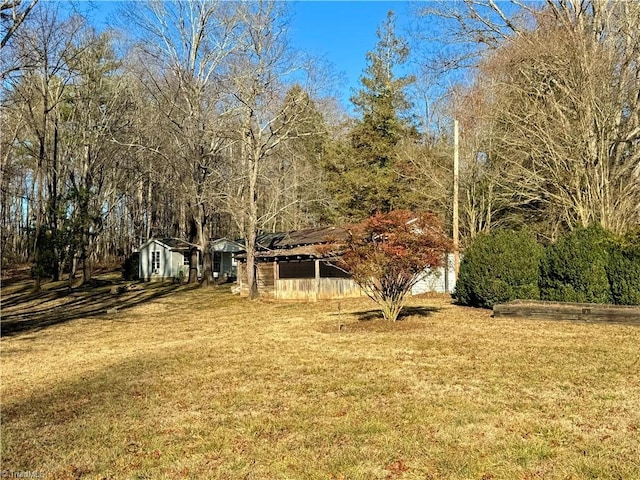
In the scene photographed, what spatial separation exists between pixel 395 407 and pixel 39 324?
1475 centimetres

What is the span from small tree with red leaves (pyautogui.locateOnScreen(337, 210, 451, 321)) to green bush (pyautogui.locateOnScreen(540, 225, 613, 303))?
12.7 ft

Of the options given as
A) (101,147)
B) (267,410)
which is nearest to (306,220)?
(101,147)

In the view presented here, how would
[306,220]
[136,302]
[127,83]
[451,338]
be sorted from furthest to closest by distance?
[306,220] < [127,83] < [136,302] < [451,338]

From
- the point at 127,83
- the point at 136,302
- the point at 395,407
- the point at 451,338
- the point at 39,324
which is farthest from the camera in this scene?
the point at 127,83

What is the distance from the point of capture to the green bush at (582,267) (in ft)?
41.3

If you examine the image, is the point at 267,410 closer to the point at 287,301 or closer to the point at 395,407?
the point at 395,407

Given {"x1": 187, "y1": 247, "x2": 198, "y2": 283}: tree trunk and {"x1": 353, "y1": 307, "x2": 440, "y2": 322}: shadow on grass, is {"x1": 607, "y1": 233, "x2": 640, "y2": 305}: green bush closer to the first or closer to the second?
{"x1": 353, "y1": 307, "x2": 440, "y2": 322}: shadow on grass

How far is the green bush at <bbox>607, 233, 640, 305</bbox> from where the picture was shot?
11.9m

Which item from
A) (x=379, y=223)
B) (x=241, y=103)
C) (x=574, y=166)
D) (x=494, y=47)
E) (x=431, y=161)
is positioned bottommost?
(x=379, y=223)

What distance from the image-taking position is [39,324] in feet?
53.3

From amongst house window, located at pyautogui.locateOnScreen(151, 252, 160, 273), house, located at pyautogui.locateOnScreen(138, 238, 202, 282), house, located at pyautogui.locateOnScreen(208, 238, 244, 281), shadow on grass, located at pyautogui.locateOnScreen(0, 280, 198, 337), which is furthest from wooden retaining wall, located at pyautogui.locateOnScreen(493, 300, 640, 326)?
house window, located at pyautogui.locateOnScreen(151, 252, 160, 273)

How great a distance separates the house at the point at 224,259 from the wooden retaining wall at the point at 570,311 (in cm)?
2515

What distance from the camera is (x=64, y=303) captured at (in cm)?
2244

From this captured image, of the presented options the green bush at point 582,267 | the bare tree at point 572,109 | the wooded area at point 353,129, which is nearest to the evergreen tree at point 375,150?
the wooded area at point 353,129
